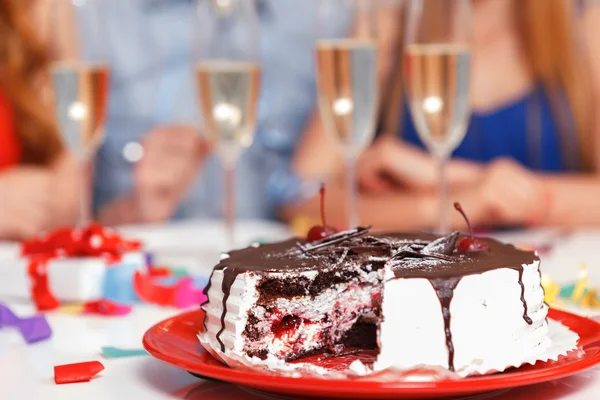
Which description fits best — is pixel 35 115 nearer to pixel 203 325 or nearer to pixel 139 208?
pixel 139 208

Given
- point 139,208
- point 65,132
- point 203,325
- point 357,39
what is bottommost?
point 139,208

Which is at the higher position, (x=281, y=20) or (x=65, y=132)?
(x=281, y=20)

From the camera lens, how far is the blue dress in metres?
3.14

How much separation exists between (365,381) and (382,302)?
12 centimetres

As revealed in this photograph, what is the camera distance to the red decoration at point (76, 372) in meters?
1.01

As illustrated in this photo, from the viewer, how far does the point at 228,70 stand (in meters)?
1.71

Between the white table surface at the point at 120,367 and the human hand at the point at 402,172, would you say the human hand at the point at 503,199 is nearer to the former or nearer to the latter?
the human hand at the point at 402,172

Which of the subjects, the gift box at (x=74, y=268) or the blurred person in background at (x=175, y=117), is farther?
the blurred person in background at (x=175, y=117)

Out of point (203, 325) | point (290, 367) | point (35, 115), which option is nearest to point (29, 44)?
point (35, 115)

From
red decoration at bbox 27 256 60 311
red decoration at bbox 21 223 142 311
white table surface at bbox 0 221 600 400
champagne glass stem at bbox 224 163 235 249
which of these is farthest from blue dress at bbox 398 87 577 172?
red decoration at bbox 27 256 60 311

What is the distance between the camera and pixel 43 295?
57.7 inches

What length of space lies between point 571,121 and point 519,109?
0.17m

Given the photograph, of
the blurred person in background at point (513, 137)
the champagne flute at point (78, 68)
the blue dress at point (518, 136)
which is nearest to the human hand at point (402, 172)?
the blurred person in background at point (513, 137)

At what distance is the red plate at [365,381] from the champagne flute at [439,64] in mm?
642
